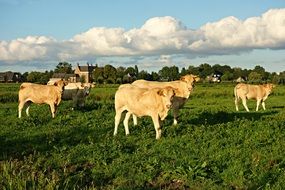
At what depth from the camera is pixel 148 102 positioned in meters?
16.5

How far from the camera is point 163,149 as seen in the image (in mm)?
14227

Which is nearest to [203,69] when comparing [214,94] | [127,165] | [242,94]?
[214,94]

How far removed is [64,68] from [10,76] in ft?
66.9

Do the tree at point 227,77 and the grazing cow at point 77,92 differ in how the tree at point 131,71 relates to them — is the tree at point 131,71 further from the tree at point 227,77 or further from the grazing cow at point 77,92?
the grazing cow at point 77,92

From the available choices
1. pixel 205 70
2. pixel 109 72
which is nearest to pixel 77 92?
pixel 109 72

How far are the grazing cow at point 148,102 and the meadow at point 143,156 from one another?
72 centimetres

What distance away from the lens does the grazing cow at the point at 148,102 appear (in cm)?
1611

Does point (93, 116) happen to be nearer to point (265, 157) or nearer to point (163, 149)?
point (163, 149)

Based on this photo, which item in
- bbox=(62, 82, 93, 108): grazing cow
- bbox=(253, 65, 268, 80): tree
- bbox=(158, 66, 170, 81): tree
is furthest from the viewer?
bbox=(253, 65, 268, 80): tree

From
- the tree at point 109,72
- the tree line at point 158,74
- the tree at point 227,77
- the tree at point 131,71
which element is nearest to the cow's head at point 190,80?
the tree line at point 158,74

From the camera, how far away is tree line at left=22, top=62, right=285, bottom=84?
Result: 121 m

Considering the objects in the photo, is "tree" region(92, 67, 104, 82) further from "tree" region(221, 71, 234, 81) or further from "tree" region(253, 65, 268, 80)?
"tree" region(253, 65, 268, 80)

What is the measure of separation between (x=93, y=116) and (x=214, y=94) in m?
37.4

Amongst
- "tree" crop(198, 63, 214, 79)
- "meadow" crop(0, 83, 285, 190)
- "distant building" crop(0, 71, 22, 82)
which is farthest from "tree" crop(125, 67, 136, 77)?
"meadow" crop(0, 83, 285, 190)
